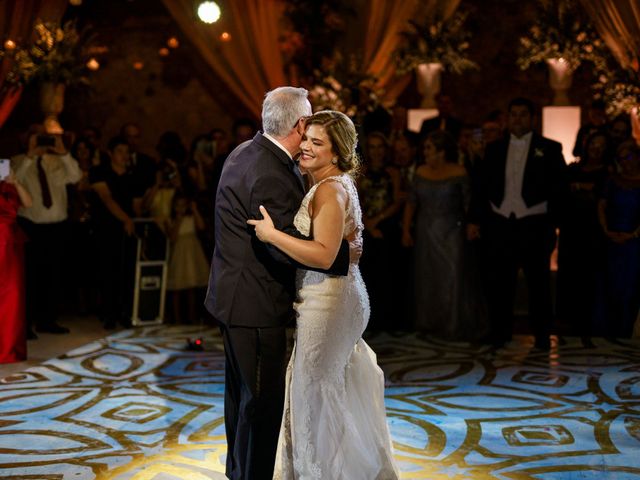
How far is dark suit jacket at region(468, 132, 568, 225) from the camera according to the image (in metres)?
6.43

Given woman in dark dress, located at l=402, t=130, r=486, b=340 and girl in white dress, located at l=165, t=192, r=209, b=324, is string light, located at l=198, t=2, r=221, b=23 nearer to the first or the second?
girl in white dress, located at l=165, t=192, r=209, b=324

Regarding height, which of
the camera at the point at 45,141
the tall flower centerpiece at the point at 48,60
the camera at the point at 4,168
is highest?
the tall flower centerpiece at the point at 48,60

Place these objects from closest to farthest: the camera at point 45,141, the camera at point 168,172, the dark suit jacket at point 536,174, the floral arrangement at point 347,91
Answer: the dark suit jacket at point 536,174 → the camera at point 45,141 → the camera at point 168,172 → the floral arrangement at point 347,91

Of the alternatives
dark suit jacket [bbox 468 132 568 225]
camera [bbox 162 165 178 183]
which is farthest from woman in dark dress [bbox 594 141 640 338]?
camera [bbox 162 165 178 183]

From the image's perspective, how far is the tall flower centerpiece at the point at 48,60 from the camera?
29.5 ft

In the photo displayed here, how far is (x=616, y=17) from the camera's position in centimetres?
852

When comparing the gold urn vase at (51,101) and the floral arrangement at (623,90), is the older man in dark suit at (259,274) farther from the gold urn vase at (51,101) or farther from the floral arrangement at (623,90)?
the gold urn vase at (51,101)

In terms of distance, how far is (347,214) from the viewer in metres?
3.38

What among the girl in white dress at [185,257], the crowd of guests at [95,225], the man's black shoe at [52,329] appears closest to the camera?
the crowd of guests at [95,225]

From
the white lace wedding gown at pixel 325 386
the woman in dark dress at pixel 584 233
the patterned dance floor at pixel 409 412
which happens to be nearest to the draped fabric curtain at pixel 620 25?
the woman in dark dress at pixel 584 233

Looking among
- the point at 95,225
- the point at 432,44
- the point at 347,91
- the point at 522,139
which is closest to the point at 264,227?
the point at 522,139

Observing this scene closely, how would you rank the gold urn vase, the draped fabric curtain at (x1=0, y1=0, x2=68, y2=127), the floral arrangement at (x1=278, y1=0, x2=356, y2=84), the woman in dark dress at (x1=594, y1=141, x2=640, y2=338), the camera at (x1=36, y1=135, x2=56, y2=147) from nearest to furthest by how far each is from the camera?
the woman in dark dress at (x1=594, y1=141, x2=640, y2=338) < the camera at (x1=36, y1=135, x2=56, y2=147) < the draped fabric curtain at (x1=0, y1=0, x2=68, y2=127) < the gold urn vase < the floral arrangement at (x1=278, y1=0, x2=356, y2=84)

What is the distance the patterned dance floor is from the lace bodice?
3.81 feet

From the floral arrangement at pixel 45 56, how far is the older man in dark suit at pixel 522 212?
469 cm
